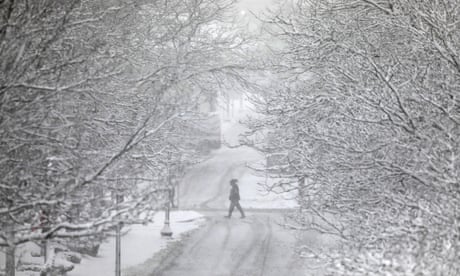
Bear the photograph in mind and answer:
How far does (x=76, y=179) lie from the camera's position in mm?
7750

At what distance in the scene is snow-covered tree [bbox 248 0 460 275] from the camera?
25.1ft

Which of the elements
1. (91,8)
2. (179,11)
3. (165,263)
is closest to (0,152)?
(91,8)

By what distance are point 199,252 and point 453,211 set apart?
40.9ft

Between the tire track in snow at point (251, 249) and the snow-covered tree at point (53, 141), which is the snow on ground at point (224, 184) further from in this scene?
the snow-covered tree at point (53, 141)

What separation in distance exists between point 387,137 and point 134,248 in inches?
446

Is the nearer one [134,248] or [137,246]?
[134,248]

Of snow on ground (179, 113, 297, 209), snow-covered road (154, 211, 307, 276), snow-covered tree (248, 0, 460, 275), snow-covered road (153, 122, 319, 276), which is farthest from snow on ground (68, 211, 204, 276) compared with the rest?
snow-covered tree (248, 0, 460, 275)

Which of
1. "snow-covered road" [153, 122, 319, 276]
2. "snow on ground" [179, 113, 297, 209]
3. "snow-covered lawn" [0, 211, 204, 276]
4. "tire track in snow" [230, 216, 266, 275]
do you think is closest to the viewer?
"snow-covered lawn" [0, 211, 204, 276]

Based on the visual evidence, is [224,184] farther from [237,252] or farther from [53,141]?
[53,141]

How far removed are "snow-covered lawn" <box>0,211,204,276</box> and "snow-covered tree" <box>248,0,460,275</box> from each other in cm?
491

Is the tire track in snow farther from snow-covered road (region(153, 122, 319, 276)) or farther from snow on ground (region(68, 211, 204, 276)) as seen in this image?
snow on ground (region(68, 211, 204, 276))

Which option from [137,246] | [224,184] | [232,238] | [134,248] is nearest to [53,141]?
[134,248]

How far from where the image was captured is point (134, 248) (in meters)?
20.2

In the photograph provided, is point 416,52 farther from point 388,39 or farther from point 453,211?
point 453,211
